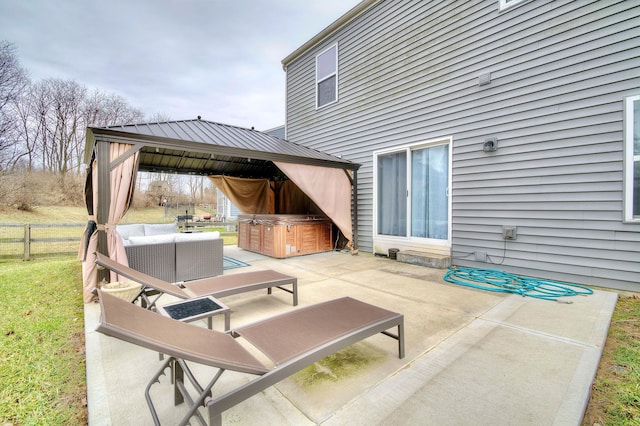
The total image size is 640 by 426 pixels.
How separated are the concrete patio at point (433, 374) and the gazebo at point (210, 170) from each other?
4.00ft

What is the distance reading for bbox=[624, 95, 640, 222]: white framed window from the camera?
3584mm

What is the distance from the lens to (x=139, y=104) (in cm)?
2155

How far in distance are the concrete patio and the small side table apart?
0.37 metres

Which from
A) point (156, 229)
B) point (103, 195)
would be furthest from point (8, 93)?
point (103, 195)

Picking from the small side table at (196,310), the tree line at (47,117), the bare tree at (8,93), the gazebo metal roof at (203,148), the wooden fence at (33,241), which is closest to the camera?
the small side table at (196,310)

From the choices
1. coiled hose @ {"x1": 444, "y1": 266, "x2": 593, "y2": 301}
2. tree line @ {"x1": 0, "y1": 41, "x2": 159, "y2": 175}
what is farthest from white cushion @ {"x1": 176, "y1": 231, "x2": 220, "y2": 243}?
tree line @ {"x1": 0, "y1": 41, "x2": 159, "y2": 175}

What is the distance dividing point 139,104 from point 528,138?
25.4 meters

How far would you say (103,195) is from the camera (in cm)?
364

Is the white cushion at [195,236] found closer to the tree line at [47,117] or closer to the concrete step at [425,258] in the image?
the concrete step at [425,258]

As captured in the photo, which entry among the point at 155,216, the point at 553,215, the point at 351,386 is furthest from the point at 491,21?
the point at 155,216

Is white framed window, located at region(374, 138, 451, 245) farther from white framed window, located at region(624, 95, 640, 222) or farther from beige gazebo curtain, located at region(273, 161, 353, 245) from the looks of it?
white framed window, located at region(624, 95, 640, 222)

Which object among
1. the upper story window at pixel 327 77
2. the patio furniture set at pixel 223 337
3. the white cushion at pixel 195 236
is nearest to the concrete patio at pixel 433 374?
the patio furniture set at pixel 223 337

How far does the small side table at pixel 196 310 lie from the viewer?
7.22ft

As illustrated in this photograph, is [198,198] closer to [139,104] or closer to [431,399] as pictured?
[139,104]
